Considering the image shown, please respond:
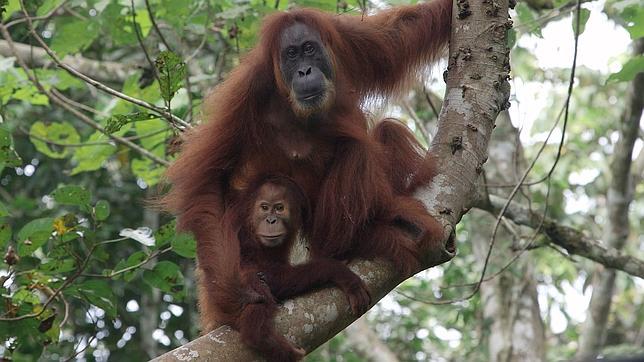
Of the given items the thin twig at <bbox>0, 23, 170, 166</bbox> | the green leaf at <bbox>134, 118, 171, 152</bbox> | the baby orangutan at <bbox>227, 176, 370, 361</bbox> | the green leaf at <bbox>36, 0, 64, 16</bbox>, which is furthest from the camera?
the green leaf at <bbox>134, 118, 171, 152</bbox>

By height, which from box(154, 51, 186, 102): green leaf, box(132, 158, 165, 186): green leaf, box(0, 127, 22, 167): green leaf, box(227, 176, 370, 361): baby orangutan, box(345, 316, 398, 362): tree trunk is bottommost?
box(345, 316, 398, 362): tree trunk

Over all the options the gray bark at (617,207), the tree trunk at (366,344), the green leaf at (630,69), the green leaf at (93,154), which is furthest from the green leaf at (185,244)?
the tree trunk at (366,344)

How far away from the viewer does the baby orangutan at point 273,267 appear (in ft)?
10.2

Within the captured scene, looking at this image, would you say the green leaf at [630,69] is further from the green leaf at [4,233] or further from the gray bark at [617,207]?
the green leaf at [4,233]

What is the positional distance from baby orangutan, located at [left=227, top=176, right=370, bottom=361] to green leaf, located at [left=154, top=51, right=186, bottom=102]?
2.39 feet

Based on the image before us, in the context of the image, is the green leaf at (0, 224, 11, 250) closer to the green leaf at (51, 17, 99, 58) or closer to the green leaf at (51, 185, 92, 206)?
the green leaf at (51, 185, 92, 206)

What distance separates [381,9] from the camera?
4.90 meters

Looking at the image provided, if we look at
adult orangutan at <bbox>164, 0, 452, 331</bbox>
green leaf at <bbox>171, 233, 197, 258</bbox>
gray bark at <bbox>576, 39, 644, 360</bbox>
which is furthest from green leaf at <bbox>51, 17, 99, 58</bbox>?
gray bark at <bbox>576, 39, 644, 360</bbox>

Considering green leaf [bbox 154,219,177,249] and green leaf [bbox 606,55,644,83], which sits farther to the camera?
green leaf [bbox 606,55,644,83]

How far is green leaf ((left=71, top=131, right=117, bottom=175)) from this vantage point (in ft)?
19.6

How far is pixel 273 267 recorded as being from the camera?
374 cm

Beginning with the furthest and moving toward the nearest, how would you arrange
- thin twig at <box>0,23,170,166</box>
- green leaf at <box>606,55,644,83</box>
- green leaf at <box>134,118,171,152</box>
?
green leaf at <box>134,118,171,152</box>, thin twig at <box>0,23,170,166</box>, green leaf at <box>606,55,644,83</box>

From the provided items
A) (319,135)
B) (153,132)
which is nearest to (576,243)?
(319,135)

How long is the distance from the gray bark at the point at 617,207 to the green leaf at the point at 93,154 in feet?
12.9
